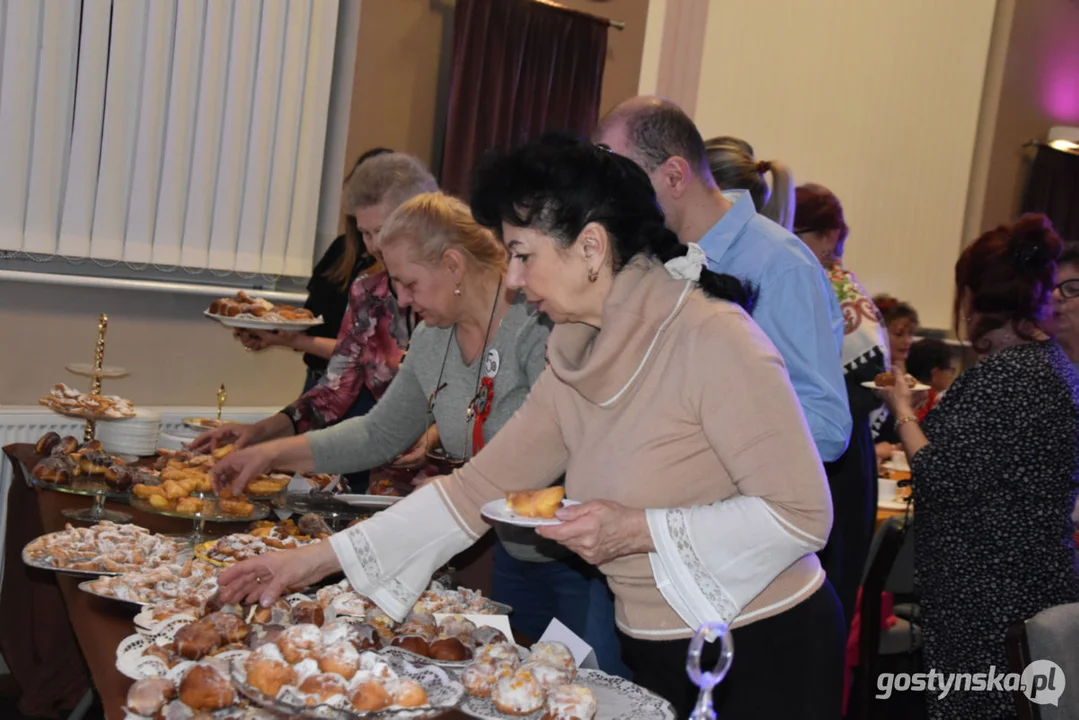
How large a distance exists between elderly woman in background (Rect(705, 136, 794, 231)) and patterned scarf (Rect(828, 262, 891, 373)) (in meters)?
0.65

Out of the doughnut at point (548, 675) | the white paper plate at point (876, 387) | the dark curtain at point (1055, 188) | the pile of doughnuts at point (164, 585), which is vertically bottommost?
the pile of doughnuts at point (164, 585)

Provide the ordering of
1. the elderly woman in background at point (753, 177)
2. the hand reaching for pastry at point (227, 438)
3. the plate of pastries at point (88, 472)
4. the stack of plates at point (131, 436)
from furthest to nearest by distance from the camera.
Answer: the stack of plates at point (131, 436), the hand reaching for pastry at point (227, 438), the elderly woman in background at point (753, 177), the plate of pastries at point (88, 472)

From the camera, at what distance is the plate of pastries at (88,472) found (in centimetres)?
244

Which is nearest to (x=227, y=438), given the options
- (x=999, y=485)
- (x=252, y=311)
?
(x=252, y=311)

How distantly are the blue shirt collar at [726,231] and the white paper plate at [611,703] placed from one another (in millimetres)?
978

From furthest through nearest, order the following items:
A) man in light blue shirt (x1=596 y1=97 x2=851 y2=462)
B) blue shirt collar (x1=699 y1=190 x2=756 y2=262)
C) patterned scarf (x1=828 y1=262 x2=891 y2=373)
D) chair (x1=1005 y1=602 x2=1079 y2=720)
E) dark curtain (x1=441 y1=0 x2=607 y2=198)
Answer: dark curtain (x1=441 y1=0 x2=607 y2=198) → patterned scarf (x1=828 y1=262 x2=891 y2=373) → blue shirt collar (x1=699 y1=190 x2=756 y2=262) → man in light blue shirt (x1=596 y1=97 x2=851 y2=462) → chair (x1=1005 y1=602 x2=1079 y2=720)

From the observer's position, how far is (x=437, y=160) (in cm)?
450

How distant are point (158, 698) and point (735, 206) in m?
1.45

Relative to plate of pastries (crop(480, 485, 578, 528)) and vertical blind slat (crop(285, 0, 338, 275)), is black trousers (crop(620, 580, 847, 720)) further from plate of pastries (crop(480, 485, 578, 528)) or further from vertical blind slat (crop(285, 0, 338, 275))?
vertical blind slat (crop(285, 0, 338, 275))

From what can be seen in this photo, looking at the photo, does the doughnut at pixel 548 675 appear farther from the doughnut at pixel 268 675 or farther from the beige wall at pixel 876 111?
the beige wall at pixel 876 111

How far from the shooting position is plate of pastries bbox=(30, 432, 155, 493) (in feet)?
8.00

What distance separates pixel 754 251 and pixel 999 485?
0.87 m

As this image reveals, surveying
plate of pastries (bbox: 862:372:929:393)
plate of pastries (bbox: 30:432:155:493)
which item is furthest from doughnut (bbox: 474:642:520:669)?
plate of pastries (bbox: 862:372:929:393)

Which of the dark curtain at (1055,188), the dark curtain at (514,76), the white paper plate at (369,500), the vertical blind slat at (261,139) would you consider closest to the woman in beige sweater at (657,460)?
the white paper plate at (369,500)
